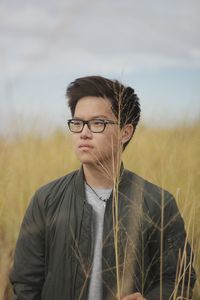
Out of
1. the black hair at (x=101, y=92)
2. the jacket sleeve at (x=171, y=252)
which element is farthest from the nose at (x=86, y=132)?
the jacket sleeve at (x=171, y=252)

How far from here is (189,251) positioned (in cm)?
174

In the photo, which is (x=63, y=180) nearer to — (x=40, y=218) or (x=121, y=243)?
(x=40, y=218)

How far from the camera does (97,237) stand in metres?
1.78

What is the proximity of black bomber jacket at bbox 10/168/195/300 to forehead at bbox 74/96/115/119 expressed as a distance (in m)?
0.24

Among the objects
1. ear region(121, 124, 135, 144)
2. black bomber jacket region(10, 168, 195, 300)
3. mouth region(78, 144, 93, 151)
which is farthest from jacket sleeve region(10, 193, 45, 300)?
ear region(121, 124, 135, 144)

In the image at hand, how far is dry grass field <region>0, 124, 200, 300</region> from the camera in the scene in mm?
2438

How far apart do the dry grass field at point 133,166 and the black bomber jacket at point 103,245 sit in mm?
355

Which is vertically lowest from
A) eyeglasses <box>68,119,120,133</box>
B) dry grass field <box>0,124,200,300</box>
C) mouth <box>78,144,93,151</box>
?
dry grass field <box>0,124,200,300</box>

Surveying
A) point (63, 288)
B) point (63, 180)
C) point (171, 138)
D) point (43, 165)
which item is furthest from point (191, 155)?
point (63, 288)

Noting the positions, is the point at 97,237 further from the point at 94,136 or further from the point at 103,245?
the point at 94,136

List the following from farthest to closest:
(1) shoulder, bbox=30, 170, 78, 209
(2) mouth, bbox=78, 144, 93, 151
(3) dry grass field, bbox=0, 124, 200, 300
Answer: (3) dry grass field, bbox=0, 124, 200, 300 < (1) shoulder, bbox=30, 170, 78, 209 < (2) mouth, bbox=78, 144, 93, 151

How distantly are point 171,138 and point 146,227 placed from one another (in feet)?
6.84

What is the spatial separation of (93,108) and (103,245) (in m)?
0.51

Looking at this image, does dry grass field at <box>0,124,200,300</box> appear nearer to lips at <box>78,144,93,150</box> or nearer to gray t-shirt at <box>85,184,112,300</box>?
gray t-shirt at <box>85,184,112,300</box>
